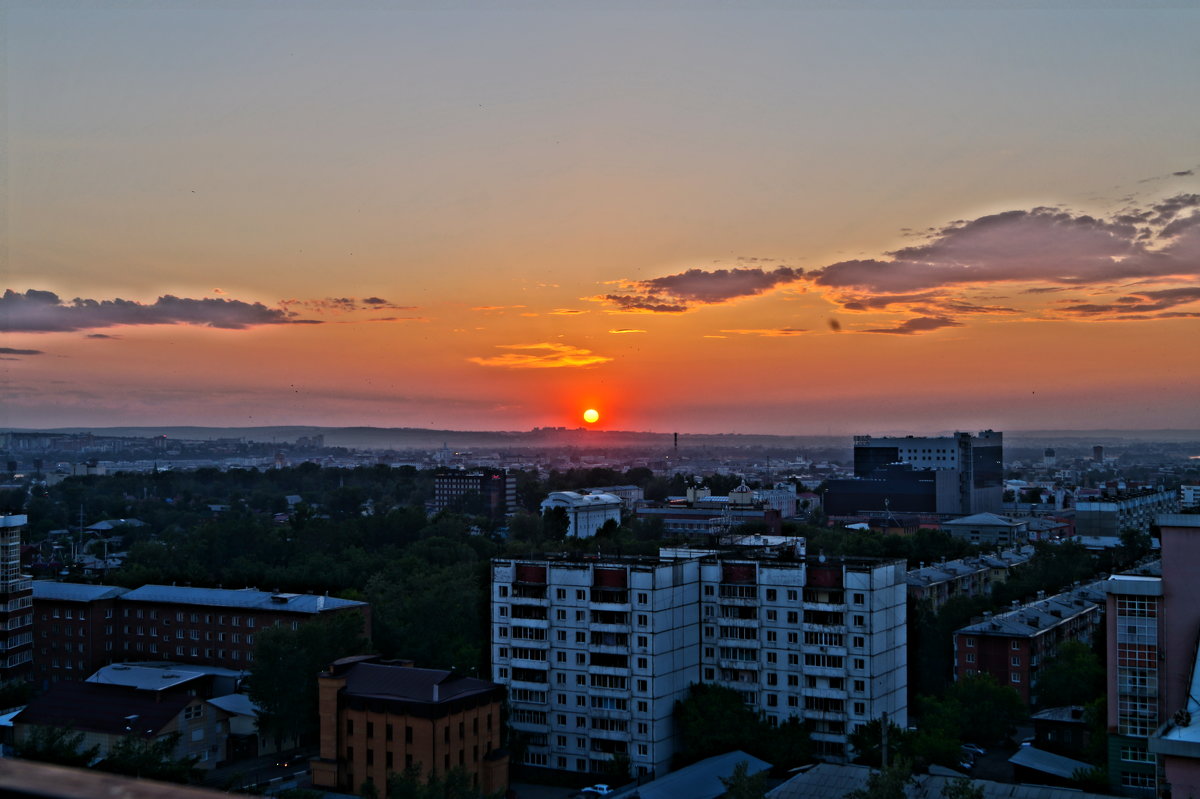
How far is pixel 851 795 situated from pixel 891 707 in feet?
22.8

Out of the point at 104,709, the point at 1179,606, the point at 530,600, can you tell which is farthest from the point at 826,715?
the point at 104,709

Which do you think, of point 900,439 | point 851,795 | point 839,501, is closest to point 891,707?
point 851,795

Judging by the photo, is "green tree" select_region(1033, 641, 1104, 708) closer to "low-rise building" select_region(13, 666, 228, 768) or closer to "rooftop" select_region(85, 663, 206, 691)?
"low-rise building" select_region(13, 666, 228, 768)

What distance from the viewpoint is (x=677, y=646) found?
59.6 ft

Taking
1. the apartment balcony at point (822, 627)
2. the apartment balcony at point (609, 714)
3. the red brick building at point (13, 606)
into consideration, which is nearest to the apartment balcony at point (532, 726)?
the apartment balcony at point (609, 714)

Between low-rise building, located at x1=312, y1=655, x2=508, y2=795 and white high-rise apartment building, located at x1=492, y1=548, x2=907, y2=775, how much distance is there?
1748 mm

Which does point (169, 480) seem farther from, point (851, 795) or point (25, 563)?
point (851, 795)

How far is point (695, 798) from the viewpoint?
14.8 metres

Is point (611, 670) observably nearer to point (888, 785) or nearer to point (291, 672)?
point (291, 672)

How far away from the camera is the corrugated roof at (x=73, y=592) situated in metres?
25.0

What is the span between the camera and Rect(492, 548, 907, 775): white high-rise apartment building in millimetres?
17516

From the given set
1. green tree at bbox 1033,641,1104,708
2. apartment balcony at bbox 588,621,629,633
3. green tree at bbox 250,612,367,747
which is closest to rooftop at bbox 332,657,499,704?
apartment balcony at bbox 588,621,629,633

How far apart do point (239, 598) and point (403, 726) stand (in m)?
10.3

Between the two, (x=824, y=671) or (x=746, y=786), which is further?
(x=824, y=671)
